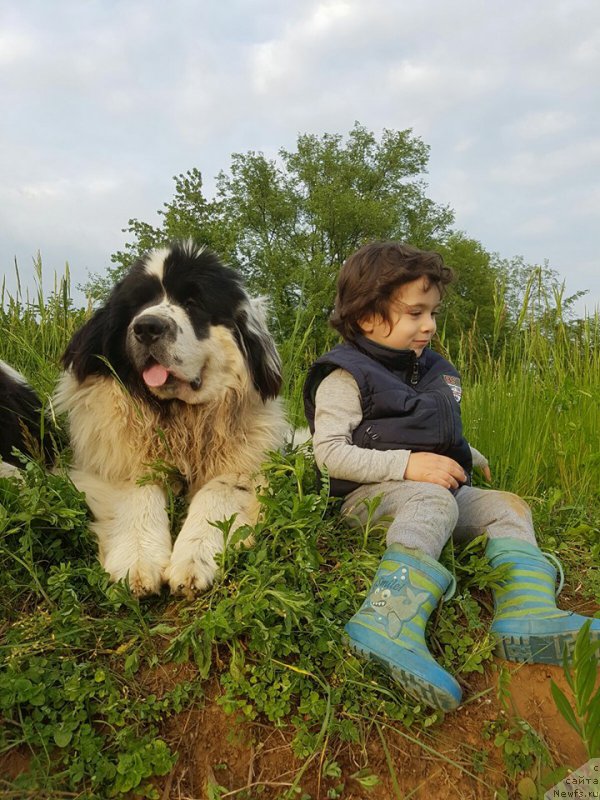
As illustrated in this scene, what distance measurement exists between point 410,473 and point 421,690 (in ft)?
2.95

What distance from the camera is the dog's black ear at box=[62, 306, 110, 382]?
9.16 feet

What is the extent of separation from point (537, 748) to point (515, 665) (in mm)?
359

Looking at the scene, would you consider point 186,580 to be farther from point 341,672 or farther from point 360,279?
point 360,279

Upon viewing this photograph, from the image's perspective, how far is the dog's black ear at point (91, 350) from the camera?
2.79m

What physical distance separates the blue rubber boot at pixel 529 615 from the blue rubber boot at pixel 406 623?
0.74ft

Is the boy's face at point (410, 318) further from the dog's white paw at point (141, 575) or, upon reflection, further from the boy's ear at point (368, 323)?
the dog's white paw at point (141, 575)

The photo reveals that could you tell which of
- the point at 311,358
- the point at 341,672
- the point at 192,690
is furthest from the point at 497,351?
the point at 192,690

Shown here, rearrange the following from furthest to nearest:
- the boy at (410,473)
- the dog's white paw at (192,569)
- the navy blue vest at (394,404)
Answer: the navy blue vest at (394,404), the dog's white paw at (192,569), the boy at (410,473)

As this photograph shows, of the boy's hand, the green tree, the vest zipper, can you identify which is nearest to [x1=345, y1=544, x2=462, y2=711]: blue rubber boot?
the boy's hand

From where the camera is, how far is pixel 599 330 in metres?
4.54

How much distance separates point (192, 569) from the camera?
2039 millimetres

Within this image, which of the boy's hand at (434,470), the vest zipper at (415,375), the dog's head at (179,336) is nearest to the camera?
the boy's hand at (434,470)

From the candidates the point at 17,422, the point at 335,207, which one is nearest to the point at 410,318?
the point at 17,422

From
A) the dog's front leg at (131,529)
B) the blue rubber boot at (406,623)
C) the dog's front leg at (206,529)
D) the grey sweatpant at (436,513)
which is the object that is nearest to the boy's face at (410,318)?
the grey sweatpant at (436,513)
